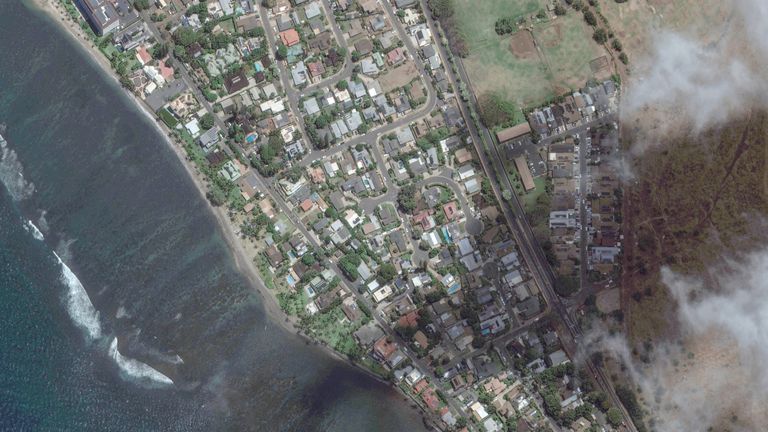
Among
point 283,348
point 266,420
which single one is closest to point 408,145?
point 283,348

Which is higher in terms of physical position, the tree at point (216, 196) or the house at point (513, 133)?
the tree at point (216, 196)

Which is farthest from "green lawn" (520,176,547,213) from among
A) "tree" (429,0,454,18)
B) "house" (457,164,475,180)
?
"tree" (429,0,454,18)

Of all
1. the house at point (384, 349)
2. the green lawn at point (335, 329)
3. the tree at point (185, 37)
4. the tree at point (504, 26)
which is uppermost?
the tree at point (185, 37)

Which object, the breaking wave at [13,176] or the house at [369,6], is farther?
the house at [369,6]

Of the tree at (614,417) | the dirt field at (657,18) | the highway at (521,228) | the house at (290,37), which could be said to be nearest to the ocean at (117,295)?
the house at (290,37)

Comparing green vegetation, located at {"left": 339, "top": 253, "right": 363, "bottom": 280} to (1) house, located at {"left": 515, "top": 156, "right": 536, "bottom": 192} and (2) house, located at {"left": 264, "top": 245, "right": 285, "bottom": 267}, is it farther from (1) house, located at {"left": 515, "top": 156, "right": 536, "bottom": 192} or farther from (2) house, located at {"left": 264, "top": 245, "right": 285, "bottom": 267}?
(1) house, located at {"left": 515, "top": 156, "right": 536, "bottom": 192}

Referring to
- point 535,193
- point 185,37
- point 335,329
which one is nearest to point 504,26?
point 535,193

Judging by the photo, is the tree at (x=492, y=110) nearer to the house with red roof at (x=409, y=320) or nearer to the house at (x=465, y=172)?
the house at (x=465, y=172)
